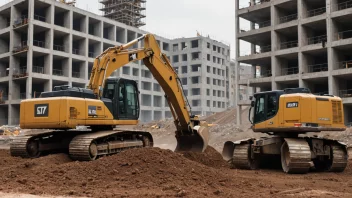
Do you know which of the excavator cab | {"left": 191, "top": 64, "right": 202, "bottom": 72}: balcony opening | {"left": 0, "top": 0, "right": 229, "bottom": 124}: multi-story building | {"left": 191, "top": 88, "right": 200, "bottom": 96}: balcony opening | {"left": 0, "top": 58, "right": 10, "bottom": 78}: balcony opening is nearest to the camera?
the excavator cab

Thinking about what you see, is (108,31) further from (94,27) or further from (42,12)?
(42,12)

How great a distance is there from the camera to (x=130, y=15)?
74.0m

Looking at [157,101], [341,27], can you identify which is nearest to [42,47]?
[157,101]

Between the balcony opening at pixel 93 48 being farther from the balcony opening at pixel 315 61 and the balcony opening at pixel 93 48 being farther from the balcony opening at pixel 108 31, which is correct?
the balcony opening at pixel 315 61

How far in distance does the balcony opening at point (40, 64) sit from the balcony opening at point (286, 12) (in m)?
30.8

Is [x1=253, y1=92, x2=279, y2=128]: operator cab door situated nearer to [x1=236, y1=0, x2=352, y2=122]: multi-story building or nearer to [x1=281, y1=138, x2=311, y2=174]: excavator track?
[x1=281, y1=138, x2=311, y2=174]: excavator track

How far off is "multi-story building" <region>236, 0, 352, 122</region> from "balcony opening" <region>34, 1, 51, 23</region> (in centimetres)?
2581

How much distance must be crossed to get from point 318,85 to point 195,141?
111ft

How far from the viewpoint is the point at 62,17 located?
5819 cm

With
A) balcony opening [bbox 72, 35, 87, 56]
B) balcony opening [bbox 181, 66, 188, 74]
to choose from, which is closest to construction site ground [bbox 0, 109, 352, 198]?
balcony opening [bbox 72, 35, 87, 56]

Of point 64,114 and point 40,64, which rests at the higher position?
point 40,64

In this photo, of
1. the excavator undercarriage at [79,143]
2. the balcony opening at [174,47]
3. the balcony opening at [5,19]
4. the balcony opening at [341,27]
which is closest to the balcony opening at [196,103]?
the balcony opening at [174,47]

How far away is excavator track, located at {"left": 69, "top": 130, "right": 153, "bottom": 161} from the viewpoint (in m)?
12.1

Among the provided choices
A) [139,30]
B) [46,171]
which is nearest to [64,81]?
[139,30]
